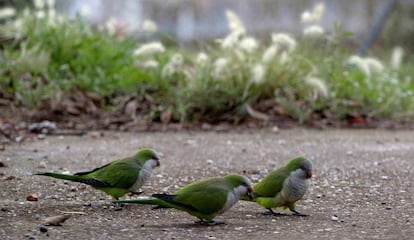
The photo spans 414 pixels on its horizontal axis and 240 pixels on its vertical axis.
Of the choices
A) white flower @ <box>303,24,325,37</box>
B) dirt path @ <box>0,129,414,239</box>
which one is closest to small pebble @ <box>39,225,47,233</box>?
dirt path @ <box>0,129,414,239</box>

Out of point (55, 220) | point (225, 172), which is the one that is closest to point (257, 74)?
point (225, 172)

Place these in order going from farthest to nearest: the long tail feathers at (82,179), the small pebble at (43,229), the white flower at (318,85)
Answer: the white flower at (318,85), the long tail feathers at (82,179), the small pebble at (43,229)

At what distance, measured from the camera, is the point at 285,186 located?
321cm

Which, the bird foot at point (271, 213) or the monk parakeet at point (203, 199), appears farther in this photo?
the bird foot at point (271, 213)

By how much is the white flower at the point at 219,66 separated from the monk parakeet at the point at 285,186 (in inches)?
103

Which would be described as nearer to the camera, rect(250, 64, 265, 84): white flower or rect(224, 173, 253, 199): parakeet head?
rect(224, 173, 253, 199): parakeet head

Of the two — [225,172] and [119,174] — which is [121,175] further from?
[225,172]

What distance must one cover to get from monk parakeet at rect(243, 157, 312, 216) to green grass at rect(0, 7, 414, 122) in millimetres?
2537

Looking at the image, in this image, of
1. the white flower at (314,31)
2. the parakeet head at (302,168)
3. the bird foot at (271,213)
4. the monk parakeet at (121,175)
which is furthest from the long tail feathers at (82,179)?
the white flower at (314,31)

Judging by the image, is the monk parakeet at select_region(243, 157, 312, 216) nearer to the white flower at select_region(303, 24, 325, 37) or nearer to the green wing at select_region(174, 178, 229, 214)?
the green wing at select_region(174, 178, 229, 214)

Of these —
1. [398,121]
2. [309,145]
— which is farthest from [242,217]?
[398,121]

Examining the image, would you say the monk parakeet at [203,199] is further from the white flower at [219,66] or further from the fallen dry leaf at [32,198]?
the white flower at [219,66]

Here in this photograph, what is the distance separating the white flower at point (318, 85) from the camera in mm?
5728

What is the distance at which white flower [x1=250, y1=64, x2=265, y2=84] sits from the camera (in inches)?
226
